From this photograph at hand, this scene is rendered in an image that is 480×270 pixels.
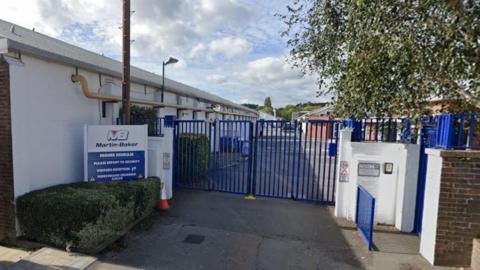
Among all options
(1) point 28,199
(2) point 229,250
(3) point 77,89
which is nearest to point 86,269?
(1) point 28,199

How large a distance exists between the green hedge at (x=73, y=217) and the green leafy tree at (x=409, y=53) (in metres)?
4.72

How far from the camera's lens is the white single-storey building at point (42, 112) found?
440 cm

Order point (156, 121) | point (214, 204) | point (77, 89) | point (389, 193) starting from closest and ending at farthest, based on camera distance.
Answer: point (389, 193) → point (77, 89) → point (214, 204) → point (156, 121)

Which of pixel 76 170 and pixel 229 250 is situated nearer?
pixel 229 250

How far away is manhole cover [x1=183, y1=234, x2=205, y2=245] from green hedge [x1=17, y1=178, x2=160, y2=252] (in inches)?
48.8

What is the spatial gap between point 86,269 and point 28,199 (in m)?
1.69

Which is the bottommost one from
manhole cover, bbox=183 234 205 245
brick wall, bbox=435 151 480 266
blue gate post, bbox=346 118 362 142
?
manhole cover, bbox=183 234 205 245

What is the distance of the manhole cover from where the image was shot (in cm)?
487

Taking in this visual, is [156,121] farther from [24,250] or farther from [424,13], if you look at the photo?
[424,13]

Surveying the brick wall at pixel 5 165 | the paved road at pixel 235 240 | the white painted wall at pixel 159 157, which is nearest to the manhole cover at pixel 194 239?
the paved road at pixel 235 240

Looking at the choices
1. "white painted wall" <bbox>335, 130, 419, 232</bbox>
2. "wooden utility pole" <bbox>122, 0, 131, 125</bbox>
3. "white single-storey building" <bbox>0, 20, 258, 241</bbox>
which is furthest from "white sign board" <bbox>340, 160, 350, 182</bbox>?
"white single-storey building" <bbox>0, 20, 258, 241</bbox>

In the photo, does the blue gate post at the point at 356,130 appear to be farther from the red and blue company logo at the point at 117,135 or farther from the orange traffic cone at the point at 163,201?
the red and blue company logo at the point at 117,135

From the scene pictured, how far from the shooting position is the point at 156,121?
820 cm

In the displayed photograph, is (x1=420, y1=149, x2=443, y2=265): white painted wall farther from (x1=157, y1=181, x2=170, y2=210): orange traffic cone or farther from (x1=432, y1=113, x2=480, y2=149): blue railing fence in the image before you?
(x1=157, y1=181, x2=170, y2=210): orange traffic cone
